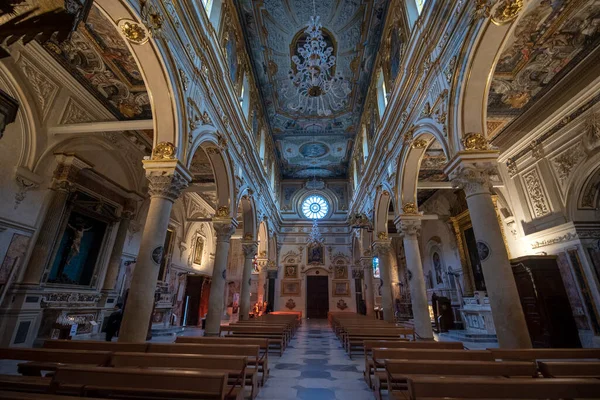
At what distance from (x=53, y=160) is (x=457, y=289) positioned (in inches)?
655

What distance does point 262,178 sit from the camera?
13961mm

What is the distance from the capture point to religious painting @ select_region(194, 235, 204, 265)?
1482 centimetres

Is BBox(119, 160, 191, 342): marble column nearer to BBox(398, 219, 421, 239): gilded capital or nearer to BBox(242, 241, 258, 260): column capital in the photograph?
BBox(398, 219, 421, 239): gilded capital

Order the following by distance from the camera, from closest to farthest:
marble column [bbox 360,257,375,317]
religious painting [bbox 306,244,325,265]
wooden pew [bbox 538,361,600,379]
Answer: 1. wooden pew [bbox 538,361,600,379]
2. marble column [bbox 360,257,375,317]
3. religious painting [bbox 306,244,325,265]

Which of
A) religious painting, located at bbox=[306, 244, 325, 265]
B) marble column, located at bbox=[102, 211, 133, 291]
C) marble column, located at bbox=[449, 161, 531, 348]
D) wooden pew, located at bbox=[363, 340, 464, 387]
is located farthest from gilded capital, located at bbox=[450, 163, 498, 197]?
religious painting, located at bbox=[306, 244, 325, 265]

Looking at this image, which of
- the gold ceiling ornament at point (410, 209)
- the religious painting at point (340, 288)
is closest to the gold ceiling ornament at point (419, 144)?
the gold ceiling ornament at point (410, 209)

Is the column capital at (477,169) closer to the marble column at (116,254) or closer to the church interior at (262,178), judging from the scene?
the church interior at (262,178)

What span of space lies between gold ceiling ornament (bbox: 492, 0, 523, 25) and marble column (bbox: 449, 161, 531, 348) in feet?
7.31

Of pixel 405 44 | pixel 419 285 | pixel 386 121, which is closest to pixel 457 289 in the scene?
pixel 419 285

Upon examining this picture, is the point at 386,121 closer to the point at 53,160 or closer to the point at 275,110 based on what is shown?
the point at 275,110

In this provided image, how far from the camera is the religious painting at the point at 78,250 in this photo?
7998 mm

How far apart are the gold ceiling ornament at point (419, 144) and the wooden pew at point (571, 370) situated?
19.5ft

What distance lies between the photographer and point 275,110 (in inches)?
609

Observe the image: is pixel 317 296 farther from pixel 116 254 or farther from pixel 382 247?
pixel 116 254
